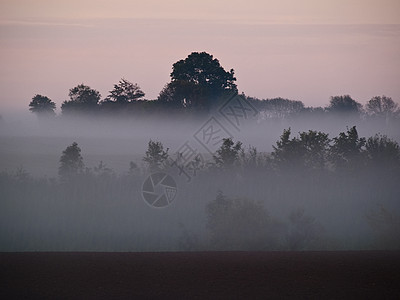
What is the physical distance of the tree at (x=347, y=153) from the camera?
1236 inches

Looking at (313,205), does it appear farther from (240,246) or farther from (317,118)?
(317,118)

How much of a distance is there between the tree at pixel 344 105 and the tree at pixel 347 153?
44911 millimetres

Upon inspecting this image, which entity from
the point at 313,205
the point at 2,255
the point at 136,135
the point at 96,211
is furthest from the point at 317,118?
the point at 2,255

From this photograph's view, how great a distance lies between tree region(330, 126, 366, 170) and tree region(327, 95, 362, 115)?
4491 centimetres

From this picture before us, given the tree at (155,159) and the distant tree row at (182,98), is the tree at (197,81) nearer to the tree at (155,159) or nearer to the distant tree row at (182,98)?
the distant tree row at (182,98)

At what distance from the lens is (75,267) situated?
10.8 meters

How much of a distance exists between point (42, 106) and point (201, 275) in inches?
2267

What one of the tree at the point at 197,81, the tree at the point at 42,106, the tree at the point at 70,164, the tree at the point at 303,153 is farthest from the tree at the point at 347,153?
the tree at the point at 42,106

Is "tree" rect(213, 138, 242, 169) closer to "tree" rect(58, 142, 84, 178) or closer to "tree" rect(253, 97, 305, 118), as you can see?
"tree" rect(58, 142, 84, 178)

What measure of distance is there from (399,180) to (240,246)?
1332 cm

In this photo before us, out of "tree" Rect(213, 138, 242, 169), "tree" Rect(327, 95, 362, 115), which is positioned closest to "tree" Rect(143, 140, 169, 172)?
"tree" Rect(213, 138, 242, 169)

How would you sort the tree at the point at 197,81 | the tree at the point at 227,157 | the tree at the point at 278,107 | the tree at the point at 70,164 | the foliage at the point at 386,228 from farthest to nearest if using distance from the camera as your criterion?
the tree at the point at 278,107 → the tree at the point at 197,81 → the tree at the point at 227,157 → the tree at the point at 70,164 → the foliage at the point at 386,228

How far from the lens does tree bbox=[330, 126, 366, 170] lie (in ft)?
103

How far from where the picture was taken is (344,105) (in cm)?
7694
